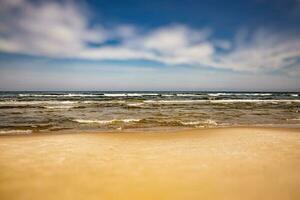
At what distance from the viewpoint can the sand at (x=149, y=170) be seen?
353 cm

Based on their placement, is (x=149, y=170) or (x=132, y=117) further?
(x=132, y=117)

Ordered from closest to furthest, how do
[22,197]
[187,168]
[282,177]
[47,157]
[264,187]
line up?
[22,197] → [264,187] → [282,177] → [187,168] → [47,157]

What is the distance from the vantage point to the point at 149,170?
14.4 feet

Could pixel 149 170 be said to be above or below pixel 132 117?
above

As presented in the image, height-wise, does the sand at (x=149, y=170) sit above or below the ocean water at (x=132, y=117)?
above

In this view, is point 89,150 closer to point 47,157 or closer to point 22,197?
point 47,157

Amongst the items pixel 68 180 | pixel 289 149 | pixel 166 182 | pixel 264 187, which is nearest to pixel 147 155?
pixel 166 182

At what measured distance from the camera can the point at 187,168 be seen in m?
4.49

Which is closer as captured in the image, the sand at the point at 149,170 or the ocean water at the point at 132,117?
the sand at the point at 149,170

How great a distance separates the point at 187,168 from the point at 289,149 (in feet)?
10.1

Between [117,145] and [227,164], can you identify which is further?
[117,145]

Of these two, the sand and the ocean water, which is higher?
the sand

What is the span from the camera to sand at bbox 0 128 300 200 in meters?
3.53

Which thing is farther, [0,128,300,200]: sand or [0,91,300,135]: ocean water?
[0,91,300,135]: ocean water
